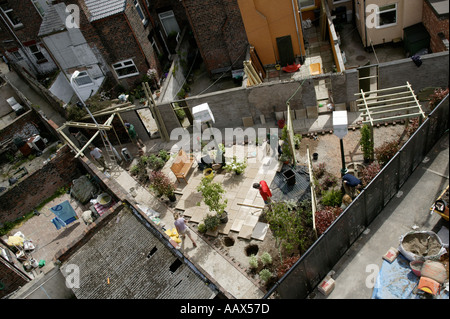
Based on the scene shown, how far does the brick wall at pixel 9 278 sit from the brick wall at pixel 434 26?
20.7m

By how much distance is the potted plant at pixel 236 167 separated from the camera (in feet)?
56.2

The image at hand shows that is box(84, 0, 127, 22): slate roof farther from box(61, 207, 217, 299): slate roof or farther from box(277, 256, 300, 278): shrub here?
box(277, 256, 300, 278): shrub

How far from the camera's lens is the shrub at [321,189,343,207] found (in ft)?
47.2

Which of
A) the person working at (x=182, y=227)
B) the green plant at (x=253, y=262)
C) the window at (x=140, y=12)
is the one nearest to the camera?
the green plant at (x=253, y=262)

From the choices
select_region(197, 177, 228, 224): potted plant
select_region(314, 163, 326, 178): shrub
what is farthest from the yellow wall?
select_region(197, 177, 228, 224): potted plant

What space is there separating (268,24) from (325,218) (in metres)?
12.7

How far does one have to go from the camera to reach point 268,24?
2127 cm

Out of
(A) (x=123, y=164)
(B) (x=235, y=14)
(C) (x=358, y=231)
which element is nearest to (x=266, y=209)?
(C) (x=358, y=231)

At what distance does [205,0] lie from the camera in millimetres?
20844

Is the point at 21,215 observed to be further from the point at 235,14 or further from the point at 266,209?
the point at 235,14

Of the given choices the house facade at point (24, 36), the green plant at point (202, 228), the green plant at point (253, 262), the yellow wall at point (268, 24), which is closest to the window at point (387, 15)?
the yellow wall at point (268, 24)

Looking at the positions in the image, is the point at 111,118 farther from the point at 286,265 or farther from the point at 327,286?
the point at 327,286

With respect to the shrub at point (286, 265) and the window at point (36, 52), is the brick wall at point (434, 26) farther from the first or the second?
the window at point (36, 52)
